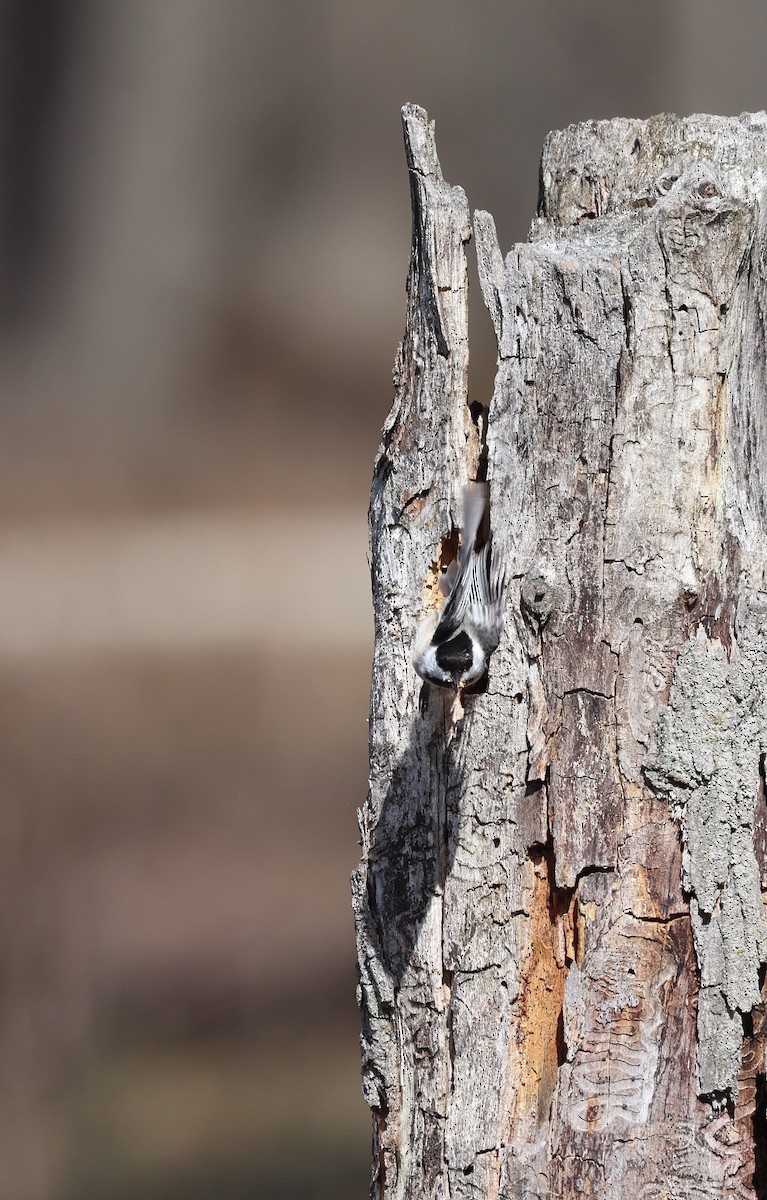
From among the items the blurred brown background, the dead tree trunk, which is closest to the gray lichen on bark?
the dead tree trunk

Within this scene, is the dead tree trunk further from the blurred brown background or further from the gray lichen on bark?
the blurred brown background

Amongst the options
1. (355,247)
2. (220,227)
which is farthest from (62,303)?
(355,247)

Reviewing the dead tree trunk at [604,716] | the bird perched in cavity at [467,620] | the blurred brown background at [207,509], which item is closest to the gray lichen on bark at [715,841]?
the dead tree trunk at [604,716]

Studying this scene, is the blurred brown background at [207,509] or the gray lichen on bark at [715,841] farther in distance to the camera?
the blurred brown background at [207,509]

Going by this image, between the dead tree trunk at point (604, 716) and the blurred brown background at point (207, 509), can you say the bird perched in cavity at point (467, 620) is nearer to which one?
the dead tree trunk at point (604, 716)

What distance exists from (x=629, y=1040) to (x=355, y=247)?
128 cm

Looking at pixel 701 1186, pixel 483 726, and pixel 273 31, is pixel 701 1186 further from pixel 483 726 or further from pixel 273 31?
pixel 273 31

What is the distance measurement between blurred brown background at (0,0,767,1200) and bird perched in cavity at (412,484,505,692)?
3.01ft

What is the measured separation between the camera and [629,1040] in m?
0.79

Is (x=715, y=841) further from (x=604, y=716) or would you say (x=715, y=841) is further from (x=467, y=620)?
(x=467, y=620)

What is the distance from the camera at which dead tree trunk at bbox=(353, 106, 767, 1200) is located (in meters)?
0.79

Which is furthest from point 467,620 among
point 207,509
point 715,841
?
point 207,509

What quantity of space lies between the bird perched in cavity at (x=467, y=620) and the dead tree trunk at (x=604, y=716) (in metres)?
0.02

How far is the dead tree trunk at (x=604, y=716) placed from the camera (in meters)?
0.79
